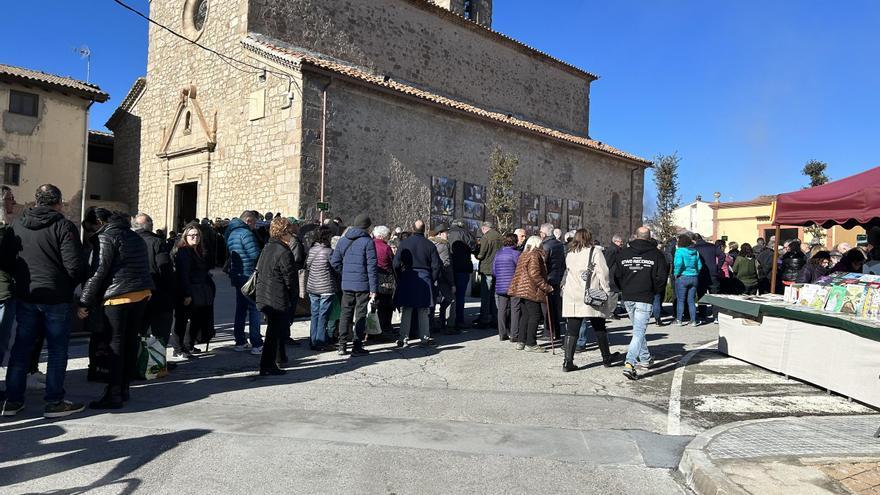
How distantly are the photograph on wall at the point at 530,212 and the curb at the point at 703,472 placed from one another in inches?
695

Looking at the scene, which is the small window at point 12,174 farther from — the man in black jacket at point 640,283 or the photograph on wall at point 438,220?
the man in black jacket at point 640,283

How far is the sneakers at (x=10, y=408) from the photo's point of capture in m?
4.74

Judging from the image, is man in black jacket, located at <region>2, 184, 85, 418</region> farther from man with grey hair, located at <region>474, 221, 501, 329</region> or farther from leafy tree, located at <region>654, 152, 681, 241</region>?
leafy tree, located at <region>654, 152, 681, 241</region>

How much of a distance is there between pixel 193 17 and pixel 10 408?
1763cm

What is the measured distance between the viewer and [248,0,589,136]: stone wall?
18234mm

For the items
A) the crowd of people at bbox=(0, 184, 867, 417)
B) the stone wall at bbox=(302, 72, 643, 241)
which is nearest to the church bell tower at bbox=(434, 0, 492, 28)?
the stone wall at bbox=(302, 72, 643, 241)

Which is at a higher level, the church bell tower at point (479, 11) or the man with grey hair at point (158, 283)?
the church bell tower at point (479, 11)

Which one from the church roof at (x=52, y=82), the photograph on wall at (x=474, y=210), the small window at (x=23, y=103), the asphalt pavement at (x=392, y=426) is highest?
the church roof at (x=52, y=82)

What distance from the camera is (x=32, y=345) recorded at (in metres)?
4.82

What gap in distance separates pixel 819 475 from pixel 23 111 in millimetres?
24633

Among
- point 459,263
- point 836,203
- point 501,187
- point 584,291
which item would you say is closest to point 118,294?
point 584,291

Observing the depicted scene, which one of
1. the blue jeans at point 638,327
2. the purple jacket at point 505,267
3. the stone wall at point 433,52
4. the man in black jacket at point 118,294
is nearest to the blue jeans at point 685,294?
the purple jacket at point 505,267

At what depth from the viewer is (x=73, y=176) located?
22.0 meters

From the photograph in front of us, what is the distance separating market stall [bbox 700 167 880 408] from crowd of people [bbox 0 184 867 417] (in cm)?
124
